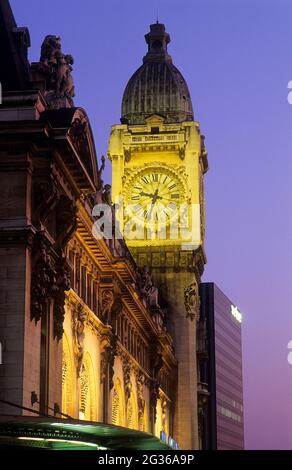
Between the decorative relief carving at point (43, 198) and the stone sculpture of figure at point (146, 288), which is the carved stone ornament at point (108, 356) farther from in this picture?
the stone sculpture of figure at point (146, 288)

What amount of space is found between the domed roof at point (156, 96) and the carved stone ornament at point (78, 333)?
7070 cm

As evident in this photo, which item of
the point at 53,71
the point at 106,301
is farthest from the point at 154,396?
the point at 53,71

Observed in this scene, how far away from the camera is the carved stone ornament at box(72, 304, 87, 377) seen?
57250 millimetres

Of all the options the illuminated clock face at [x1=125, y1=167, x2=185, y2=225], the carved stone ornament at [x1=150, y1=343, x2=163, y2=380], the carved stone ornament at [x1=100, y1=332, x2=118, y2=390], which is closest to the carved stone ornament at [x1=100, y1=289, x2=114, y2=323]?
the carved stone ornament at [x1=100, y1=332, x2=118, y2=390]

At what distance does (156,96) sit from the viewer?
423 feet

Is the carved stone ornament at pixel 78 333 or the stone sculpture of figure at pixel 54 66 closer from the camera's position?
the stone sculpture of figure at pixel 54 66

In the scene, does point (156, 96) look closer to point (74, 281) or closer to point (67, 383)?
point (74, 281)

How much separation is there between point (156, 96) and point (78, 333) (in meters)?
74.2

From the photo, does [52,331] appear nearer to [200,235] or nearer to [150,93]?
[200,235]

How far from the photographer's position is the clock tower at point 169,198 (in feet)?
387

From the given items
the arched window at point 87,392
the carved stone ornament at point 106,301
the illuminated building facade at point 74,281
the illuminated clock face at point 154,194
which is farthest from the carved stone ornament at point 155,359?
the arched window at point 87,392
